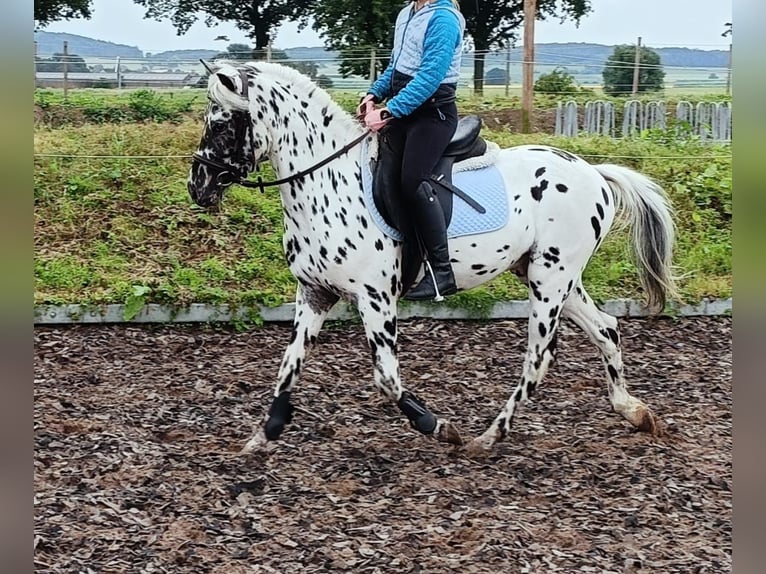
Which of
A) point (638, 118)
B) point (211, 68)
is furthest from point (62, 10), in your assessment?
point (211, 68)

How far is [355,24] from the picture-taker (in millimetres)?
13695

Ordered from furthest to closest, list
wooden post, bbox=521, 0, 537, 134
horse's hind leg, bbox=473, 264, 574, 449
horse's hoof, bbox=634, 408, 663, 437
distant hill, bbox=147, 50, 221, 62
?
distant hill, bbox=147, 50, 221, 62, wooden post, bbox=521, 0, 537, 134, horse's hoof, bbox=634, 408, 663, 437, horse's hind leg, bbox=473, 264, 574, 449

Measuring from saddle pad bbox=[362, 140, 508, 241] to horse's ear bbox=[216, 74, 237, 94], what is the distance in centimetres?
70

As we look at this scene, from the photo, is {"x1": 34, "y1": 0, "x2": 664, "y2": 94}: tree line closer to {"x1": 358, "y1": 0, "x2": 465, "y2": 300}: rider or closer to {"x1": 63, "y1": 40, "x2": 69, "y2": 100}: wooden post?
{"x1": 63, "y1": 40, "x2": 69, "y2": 100}: wooden post

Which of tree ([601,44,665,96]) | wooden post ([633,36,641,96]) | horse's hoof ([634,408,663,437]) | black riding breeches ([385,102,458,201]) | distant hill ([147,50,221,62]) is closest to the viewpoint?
black riding breeches ([385,102,458,201])

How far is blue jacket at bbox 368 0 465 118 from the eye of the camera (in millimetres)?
4016

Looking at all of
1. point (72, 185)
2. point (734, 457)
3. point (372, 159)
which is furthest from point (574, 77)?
point (734, 457)

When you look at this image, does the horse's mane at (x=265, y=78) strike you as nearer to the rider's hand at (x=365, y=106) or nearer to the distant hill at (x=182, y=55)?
the rider's hand at (x=365, y=106)

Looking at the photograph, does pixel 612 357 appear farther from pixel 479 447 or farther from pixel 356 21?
pixel 356 21

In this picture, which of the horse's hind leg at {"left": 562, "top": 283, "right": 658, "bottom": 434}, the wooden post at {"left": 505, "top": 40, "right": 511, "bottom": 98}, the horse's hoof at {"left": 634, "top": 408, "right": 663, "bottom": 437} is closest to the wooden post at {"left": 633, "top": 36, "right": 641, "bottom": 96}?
the wooden post at {"left": 505, "top": 40, "right": 511, "bottom": 98}

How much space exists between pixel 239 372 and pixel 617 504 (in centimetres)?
292

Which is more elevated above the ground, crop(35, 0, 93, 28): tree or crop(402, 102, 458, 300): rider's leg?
crop(35, 0, 93, 28): tree

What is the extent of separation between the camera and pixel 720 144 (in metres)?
10.3

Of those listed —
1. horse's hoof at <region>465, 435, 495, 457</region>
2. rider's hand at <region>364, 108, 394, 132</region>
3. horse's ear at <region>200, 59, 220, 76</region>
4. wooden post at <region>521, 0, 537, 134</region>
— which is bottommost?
horse's hoof at <region>465, 435, 495, 457</region>
